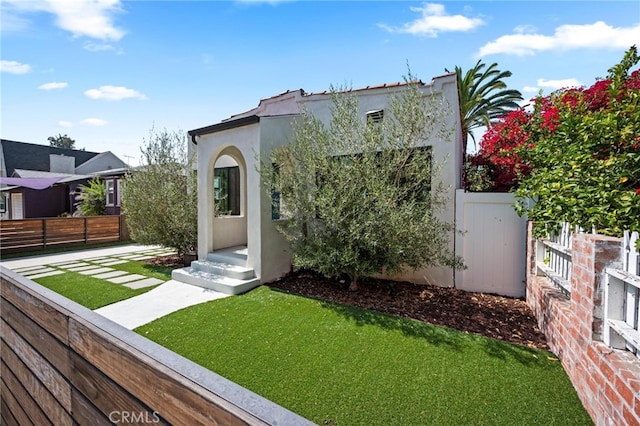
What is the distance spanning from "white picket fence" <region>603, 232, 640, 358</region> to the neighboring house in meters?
20.3

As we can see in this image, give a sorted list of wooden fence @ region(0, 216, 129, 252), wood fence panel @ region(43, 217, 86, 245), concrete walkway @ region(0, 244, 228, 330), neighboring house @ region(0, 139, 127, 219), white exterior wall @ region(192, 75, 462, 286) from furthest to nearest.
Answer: neighboring house @ region(0, 139, 127, 219) < wood fence panel @ region(43, 217, 86, 245) < wooden fence @ region(0, 216, 129, 252) < white exterior wall @ region(192, 75, 462, 286) < concrete walkway @ region(0, 244, 228, 330)

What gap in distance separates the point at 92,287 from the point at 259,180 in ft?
16.8

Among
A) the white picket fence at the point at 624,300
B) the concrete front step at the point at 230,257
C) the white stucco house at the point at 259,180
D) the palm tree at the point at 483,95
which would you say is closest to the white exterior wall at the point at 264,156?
the white stucco house at the point at 259,180

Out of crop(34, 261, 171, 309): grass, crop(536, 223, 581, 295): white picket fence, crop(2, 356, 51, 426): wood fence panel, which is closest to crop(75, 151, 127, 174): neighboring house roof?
crop(34, 261, 171, 309): grass

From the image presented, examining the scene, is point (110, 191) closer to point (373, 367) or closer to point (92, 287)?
point (92, 287)

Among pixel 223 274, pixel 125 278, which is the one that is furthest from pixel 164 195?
pixel 223 274

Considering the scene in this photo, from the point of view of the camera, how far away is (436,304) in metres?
6.29

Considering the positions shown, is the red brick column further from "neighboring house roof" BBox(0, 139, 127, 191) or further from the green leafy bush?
"neighboring house roof" BBox(0, 139, 127, 191)

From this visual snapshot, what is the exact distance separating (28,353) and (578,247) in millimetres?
5598

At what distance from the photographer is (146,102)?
39.4 feet

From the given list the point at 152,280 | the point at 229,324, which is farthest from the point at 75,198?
the point at 229,324

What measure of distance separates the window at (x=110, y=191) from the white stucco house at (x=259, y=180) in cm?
1446

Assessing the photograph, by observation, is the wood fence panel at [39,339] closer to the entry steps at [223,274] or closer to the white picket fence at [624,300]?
the white picket fence at [624,300]

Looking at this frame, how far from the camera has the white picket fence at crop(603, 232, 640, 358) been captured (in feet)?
8.58
